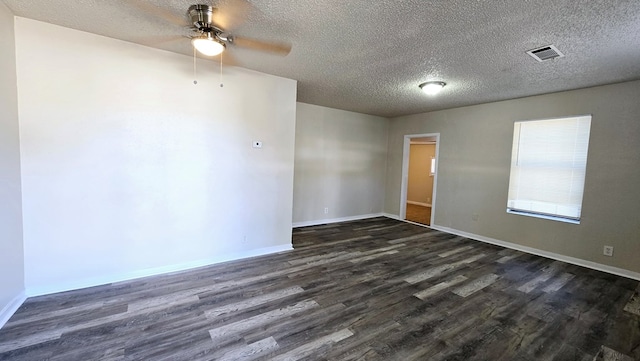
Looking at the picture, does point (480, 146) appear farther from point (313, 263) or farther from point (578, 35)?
point (313, 263)

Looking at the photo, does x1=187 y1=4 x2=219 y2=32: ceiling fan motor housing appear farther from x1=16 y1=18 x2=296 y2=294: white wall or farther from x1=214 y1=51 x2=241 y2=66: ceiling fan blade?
x1=16 y1=18 x2=296 y2=294: white wall

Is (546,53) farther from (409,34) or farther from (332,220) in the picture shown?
(332,220)

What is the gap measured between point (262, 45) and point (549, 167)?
4.76 metres

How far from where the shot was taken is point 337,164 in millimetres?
5930

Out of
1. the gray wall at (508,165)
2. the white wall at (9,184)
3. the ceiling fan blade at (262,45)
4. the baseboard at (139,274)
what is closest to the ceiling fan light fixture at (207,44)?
the ceiling fan blade at (262,45)

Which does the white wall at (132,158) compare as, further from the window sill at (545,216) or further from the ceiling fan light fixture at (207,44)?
the window sill at (545,216)

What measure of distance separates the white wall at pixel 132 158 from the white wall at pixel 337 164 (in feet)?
5.63

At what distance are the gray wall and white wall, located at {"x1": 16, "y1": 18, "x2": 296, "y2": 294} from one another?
377 cm

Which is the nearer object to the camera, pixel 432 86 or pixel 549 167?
pixel 432 86

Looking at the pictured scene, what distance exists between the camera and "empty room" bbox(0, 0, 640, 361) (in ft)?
6.64

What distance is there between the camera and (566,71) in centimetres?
306

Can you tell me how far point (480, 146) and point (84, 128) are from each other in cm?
598

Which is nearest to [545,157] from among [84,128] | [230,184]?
[230,184]

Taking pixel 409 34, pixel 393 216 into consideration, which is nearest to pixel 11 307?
pixel 409 34
